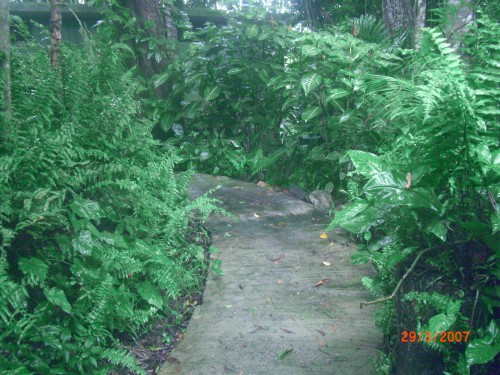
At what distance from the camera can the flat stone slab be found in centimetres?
325

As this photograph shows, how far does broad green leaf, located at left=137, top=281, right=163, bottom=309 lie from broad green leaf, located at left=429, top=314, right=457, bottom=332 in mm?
1865

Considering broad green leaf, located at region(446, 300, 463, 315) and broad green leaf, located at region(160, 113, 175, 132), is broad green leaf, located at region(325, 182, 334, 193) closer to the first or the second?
broad green leaf, located at region(160, 113, 175, 132)

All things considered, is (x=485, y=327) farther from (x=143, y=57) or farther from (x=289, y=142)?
(x=143, y=57)

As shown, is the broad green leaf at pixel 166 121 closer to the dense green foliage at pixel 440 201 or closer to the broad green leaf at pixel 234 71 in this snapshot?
the broad green leaf at pixel 234 71

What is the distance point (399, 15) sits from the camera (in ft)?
23.7

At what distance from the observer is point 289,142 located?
23.0ft

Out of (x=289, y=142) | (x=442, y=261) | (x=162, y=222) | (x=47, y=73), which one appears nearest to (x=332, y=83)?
(x=289, y=142)

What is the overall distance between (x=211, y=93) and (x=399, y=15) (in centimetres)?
288

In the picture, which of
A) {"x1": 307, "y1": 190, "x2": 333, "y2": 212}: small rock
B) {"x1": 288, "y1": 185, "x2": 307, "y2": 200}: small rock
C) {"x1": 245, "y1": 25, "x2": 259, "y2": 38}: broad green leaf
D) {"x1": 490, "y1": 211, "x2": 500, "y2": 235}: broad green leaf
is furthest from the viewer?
{"x1": 245, "y1": 25, "x2": 259, "y2": 38}: broad green leaf

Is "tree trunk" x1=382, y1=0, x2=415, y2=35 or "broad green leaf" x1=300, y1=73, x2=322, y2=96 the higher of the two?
"tree trunk" x1=382, y1=0, x2=415, y2=35

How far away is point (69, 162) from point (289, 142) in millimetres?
4103

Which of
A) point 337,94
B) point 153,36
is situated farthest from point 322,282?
point 153,36

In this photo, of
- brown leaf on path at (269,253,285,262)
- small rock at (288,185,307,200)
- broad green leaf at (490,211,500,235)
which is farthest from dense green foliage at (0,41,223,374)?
small rock at (288,185,307,200)

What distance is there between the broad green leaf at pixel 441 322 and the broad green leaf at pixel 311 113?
4149mm
